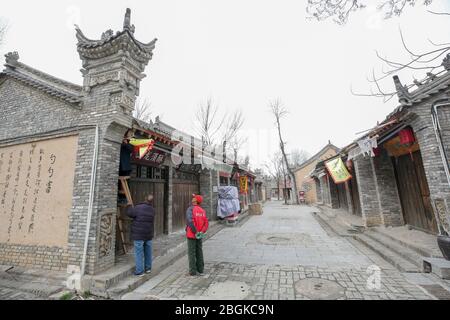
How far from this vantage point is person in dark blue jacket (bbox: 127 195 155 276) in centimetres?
449

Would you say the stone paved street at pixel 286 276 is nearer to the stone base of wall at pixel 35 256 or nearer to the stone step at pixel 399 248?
the stone step at pixel 399 248

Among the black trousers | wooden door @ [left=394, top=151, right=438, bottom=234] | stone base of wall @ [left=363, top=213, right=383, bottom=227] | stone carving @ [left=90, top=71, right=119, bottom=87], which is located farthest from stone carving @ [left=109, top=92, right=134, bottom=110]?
stone base of wall @ [left=363, top=213, right=383, bottom=227]

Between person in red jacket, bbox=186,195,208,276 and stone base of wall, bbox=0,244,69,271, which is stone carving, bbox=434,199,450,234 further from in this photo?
stone base of wall, bbox=0,244,69,271

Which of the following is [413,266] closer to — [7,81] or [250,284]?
[250,284]

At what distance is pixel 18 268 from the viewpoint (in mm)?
4844

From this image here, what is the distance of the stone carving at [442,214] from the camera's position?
15.7ft

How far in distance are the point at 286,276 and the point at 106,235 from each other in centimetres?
384

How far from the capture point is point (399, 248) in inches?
219

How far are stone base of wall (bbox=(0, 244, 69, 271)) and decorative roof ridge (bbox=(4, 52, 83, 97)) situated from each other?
386 centimetres

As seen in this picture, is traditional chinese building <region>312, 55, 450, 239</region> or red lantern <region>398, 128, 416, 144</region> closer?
traditional chinese building <region>312, 55, 450, 239</region>

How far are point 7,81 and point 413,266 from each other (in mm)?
11457

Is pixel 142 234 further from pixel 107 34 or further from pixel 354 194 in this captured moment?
pixel 354 194

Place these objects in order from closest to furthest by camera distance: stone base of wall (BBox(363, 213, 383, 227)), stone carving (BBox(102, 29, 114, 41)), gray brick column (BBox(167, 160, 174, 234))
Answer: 1. stone carving (BBox(102, 29, 114, 41))
2. gray brick column (BBox(167, 160, 174, 234))
3. stone base of wall (BBox(363, 213, 383, 227))

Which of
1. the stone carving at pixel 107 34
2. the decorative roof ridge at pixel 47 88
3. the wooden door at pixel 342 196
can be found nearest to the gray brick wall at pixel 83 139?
the decorative roof ridge at pixel 47 88
